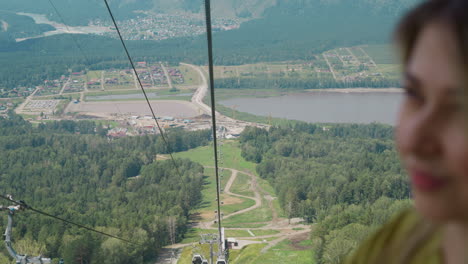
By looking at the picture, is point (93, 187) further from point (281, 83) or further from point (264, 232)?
point (281, 83)

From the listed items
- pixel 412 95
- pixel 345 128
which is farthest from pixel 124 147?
pixel 412 95

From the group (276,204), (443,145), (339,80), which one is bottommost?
(276,204)

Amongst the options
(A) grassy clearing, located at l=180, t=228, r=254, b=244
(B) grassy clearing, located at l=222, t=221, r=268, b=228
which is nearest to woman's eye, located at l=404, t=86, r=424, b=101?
(A) grassy clearing, located at l=180, t=228, r=254, b=244

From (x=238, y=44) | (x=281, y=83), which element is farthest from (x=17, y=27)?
(x=281, y=83)

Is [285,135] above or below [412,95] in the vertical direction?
below

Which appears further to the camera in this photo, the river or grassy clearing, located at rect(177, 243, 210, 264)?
the river

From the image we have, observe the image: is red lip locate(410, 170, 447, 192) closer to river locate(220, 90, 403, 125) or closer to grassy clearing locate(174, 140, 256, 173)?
grassy clearing locate(174, 140, 256, 173)

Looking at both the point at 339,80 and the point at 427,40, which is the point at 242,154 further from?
the point at 427,40
